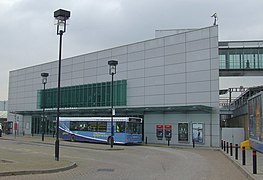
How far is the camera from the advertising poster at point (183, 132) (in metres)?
41.5

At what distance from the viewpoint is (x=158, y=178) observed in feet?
44.4

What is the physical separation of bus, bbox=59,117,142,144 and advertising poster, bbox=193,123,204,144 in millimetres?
6142

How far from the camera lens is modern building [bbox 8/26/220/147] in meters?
40.3

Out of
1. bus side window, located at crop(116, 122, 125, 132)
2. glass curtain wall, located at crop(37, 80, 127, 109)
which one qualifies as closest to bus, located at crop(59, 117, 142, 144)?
bus side window, located at crop(116, 122, 125, 132)

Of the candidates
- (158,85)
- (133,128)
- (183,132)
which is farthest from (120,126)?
(158,85)

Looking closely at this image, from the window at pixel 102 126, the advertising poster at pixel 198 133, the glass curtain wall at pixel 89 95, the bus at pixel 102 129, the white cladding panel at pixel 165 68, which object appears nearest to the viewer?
the bus at pixel 102 129

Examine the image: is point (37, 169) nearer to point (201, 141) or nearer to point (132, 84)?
point (201, 141)

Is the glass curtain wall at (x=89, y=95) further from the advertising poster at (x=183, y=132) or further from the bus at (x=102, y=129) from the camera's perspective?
the advertising poster at (x=183, y=132)

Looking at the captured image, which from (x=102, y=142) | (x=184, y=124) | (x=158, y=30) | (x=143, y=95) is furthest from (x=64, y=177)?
(x=158, y=30)

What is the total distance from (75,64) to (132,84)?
13918 mm

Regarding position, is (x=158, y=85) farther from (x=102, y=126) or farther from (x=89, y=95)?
(x=89, y=95)

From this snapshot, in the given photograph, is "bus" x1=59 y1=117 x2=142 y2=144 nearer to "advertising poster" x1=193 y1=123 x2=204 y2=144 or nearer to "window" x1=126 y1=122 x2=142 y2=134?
"window" x1=126 y1=122 x2=142 y2=134

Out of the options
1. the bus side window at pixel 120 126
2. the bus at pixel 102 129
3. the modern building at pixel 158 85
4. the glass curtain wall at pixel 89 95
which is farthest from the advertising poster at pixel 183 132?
the glass curtain wall at pixel 89 95

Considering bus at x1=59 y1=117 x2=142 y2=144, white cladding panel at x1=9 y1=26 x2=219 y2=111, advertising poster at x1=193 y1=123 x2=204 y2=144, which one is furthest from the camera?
white cladding panel at x1=9 y1=26 x2=219 y2=111
